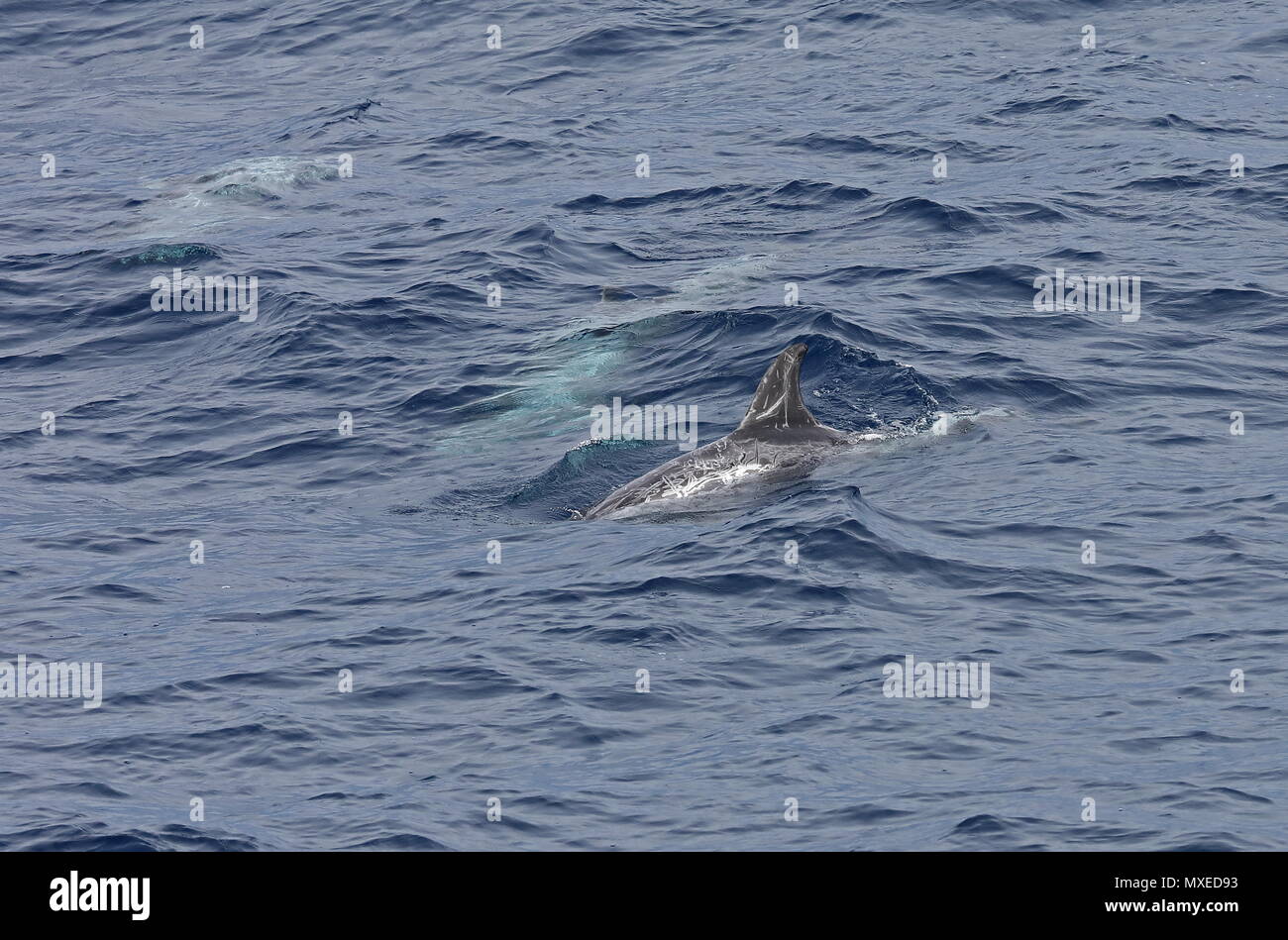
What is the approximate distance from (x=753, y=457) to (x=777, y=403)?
73 cm

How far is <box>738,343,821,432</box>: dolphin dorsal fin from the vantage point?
2161 centimetres

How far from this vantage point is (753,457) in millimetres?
21562

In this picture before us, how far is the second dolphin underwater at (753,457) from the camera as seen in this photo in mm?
21328

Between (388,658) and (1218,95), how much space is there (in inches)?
997

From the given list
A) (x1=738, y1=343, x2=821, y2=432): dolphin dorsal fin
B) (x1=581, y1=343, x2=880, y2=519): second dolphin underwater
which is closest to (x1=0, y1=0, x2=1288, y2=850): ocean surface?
(x1=581, y1=343, x2=880, y2=519): second dolphin underwater

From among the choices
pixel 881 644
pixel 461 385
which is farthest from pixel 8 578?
pixel 881 644

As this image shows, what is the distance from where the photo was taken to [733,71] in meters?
40.9

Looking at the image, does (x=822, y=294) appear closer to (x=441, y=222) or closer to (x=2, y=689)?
(x=441, y=222)

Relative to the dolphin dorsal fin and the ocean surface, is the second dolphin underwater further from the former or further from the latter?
the ocean surface

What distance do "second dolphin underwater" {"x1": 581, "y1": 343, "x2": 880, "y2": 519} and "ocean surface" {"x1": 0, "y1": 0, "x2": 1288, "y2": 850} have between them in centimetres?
45

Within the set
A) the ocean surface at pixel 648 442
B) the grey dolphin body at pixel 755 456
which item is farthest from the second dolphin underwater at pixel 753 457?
the ocean surface at pixel 648 442

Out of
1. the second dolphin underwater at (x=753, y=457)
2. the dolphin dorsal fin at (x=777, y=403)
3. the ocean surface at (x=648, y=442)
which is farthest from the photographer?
the dolphin dorsal fin at (x=777, y=403)

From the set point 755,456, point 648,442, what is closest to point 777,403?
point 755,456

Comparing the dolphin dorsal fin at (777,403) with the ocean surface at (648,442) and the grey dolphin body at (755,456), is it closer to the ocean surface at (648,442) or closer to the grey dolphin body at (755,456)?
the grey dolphin body at (755,456)
